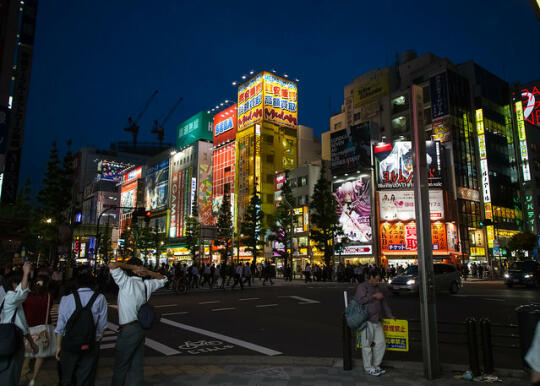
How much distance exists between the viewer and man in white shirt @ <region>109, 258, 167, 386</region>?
4352 mm

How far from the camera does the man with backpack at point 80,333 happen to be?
4328 millimetres

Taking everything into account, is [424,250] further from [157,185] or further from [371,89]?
[157,185]

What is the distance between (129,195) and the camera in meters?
113

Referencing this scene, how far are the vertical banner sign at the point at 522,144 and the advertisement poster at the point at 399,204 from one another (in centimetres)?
1993

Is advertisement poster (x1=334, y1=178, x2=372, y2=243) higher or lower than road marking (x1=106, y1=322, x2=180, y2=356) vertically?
higher

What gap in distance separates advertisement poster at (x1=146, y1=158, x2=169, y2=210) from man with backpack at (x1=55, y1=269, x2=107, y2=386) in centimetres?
9094

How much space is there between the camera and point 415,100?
645 cm

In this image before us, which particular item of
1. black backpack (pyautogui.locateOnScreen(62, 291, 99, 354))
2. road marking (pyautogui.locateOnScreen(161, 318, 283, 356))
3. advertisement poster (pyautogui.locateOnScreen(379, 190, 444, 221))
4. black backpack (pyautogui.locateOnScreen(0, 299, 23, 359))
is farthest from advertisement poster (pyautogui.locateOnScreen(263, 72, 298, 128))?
black backpack (pyautogui.locateOnScreen(0, 299, 23, 359))

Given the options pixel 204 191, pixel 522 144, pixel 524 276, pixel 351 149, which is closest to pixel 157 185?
pixel 204 191

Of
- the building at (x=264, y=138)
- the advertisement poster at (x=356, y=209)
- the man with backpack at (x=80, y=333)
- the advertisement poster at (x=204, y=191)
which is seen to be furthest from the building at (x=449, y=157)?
the man with backpack at (x=80, y=333)

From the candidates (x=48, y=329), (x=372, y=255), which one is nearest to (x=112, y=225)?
(x=372, y=255)

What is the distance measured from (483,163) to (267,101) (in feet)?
120

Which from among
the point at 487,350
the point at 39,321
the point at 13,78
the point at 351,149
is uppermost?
the point at 351,149

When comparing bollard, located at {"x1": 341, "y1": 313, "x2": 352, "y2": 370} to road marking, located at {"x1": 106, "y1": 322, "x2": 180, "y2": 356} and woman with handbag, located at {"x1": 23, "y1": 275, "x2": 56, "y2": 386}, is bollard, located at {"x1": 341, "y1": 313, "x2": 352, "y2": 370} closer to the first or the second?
road marking, located at {"x1": 106, "y1": 322, "x2": 180, "y2": 356}
